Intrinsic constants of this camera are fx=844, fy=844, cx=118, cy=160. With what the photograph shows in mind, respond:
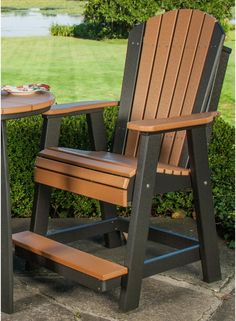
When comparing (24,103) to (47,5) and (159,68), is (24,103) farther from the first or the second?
(47,5)

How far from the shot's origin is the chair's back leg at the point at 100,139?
4.31 meters

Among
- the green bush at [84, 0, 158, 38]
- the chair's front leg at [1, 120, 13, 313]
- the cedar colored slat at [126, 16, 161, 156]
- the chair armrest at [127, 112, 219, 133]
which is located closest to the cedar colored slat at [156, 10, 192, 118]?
the cedar colored slat at [126, 16, 161, 156]

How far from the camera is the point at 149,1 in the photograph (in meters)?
15.0

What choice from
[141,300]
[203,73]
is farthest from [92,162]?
[203,73]

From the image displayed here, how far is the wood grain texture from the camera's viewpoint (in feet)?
10.8

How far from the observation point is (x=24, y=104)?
133 inches

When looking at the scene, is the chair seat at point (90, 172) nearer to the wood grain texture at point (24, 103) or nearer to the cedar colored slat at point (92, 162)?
the cedar colored slat at point (92, 162)

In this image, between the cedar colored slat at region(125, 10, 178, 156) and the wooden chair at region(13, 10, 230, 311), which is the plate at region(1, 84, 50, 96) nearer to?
the wooden chair at region(13, 10, 230, 311)

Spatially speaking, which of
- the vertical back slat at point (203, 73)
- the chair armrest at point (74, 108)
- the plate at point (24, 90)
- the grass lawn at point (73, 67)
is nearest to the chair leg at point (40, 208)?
the chair armrest at point (74, 108)

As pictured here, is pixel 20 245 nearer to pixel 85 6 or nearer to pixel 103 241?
pixel 103 241

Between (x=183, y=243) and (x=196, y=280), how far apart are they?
22cm

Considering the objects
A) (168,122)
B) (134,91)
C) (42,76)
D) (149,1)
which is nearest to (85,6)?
(149,1)

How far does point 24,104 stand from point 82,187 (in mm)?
574

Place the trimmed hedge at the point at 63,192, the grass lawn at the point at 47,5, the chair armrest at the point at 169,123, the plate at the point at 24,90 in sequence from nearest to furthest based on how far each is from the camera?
the chair armrest at the point at 169,123
the plate at the point at 24,90
the trimmed hedge at the point at 63,192
the grass lawn at the point at 47,5
